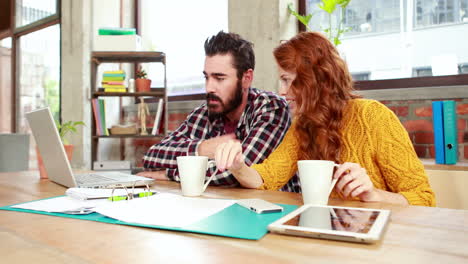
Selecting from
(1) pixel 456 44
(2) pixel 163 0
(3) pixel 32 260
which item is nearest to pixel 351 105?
(3) pixel 32 260

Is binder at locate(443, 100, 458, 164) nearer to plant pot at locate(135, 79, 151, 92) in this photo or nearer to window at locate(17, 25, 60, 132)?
plant pot at locate(135, 79, 151, 92)

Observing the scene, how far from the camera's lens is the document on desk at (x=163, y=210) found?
0.67 m

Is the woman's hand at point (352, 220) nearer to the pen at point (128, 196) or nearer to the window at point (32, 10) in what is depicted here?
the pen at point (128, 196)

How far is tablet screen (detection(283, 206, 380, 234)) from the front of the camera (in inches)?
23.2

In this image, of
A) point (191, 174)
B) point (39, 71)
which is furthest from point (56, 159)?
point (39, 71)

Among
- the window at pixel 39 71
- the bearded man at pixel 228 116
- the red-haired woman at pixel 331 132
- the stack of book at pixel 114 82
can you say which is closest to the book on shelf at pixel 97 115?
the stack of book at pixel 114 82

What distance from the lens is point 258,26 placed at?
2830 mm

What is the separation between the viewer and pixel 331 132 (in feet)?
4.19

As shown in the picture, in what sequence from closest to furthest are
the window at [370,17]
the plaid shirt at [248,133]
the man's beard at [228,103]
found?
the plaid shirt at [248,133], the man's beard at [228,103], the window at [370,17]

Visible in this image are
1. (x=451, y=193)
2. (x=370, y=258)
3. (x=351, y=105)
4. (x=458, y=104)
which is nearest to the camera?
(x=370, y=258)

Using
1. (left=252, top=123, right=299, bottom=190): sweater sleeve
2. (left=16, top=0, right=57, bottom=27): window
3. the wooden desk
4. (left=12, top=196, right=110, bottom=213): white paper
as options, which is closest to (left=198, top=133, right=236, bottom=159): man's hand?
(left=252, top=123, right=299, bottom=190): sweater sleeve

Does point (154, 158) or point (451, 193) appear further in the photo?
point (154, 158)

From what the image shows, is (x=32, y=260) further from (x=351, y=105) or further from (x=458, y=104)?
(x=458, y=104)

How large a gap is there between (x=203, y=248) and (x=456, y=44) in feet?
7.75
